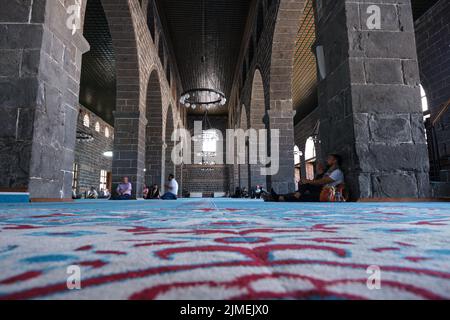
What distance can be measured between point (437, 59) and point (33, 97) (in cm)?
923

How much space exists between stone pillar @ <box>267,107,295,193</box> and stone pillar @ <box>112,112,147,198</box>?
336 cm

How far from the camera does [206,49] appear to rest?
12.0 m

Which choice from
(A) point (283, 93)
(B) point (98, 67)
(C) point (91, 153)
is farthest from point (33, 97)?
(C) point (91, 153)

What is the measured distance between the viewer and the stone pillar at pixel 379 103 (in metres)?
3.44

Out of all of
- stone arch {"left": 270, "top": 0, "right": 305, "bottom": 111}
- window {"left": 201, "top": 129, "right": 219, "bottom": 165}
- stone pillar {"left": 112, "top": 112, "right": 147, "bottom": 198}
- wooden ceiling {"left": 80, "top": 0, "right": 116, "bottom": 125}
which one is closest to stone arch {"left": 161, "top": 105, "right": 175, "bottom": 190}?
wooden ceiling {"left": 80, "top": 0, "right": 116, "bottom": 125}

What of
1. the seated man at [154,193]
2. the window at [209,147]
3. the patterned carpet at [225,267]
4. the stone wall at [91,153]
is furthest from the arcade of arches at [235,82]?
the window at [209,147]

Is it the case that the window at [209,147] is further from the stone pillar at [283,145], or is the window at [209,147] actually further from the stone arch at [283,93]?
the stone pillar at [283,145]

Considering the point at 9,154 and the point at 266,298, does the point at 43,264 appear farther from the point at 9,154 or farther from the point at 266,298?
the point at 9,154

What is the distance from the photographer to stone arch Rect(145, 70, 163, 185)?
32.1 ft

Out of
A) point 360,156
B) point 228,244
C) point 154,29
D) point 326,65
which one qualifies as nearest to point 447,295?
point 228,244

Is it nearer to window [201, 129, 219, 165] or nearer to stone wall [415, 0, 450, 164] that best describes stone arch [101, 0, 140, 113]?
stone wall [415, 0, 450, 164]

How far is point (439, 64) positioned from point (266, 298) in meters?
9.51

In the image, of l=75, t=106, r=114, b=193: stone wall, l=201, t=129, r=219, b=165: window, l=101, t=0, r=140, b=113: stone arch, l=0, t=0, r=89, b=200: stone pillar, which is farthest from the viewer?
l=201, t=129, r=219, b=165: window

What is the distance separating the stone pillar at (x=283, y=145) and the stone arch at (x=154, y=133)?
14.5ft
